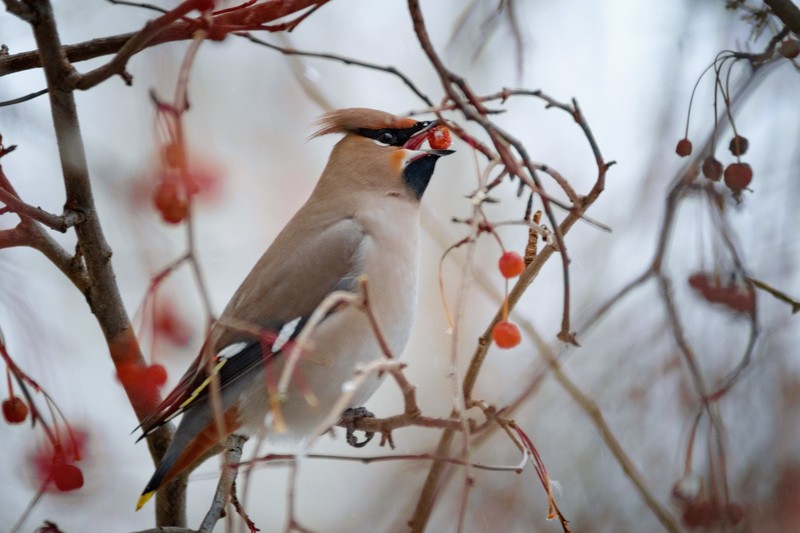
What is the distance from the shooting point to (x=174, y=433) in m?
2.24

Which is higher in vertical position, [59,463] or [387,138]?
[387,138]

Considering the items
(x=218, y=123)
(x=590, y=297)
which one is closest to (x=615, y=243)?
(x=590, y=297)

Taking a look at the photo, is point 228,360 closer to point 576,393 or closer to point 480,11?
point 576,393

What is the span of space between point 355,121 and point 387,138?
0.11 metres

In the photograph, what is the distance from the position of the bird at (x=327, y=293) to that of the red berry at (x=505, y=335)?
0.44 m

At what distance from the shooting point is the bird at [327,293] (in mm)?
2156

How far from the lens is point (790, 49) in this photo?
189 cm

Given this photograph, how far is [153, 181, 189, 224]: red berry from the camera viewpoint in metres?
1.75

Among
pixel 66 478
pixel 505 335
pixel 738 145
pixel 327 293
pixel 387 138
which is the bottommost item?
pixel 505 335

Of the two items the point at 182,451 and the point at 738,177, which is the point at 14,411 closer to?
the point at 182,451

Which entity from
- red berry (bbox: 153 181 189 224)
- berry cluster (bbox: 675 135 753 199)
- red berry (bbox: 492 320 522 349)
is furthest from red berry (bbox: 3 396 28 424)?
berry cluster (bbox: 675 135 753 199)

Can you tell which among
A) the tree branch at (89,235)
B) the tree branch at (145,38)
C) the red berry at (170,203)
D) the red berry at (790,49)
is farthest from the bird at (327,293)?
the red berry at (790,49)

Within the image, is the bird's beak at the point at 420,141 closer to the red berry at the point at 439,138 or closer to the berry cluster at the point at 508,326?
the red berry at the point at 439,138

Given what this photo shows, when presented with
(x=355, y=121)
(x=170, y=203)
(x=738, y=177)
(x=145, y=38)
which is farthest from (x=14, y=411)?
(x=738, y=177)
